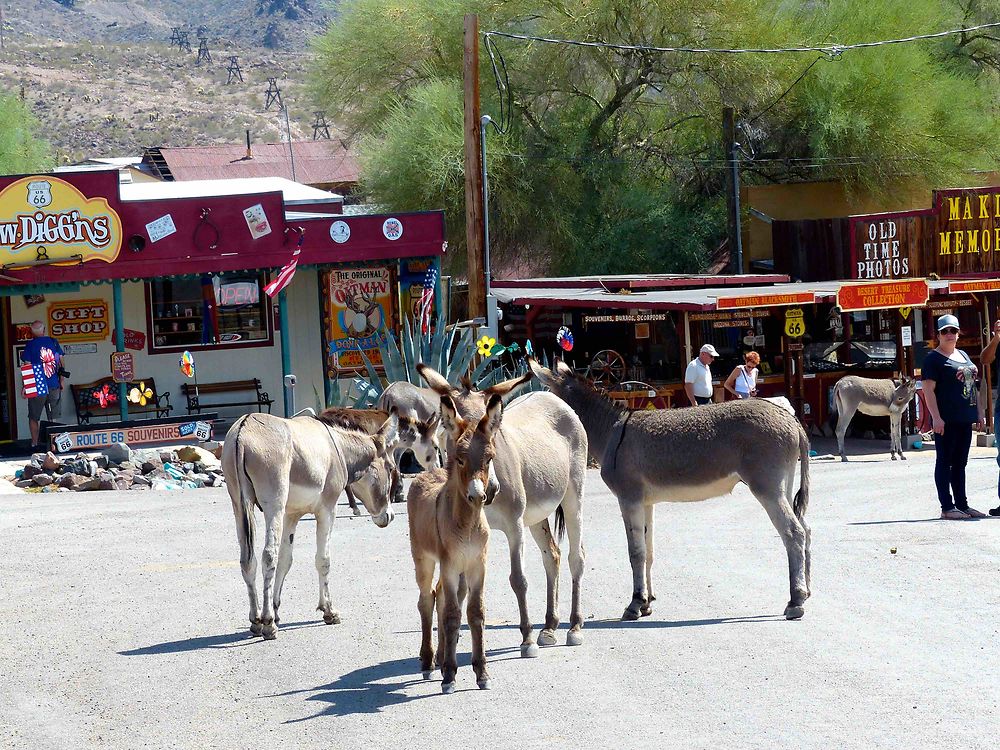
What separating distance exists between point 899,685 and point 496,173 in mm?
29328

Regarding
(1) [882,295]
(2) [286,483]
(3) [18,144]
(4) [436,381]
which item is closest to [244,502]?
(2) [286,483]

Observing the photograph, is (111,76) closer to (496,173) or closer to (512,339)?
(496,173)

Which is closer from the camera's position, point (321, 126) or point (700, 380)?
point (700, 380)

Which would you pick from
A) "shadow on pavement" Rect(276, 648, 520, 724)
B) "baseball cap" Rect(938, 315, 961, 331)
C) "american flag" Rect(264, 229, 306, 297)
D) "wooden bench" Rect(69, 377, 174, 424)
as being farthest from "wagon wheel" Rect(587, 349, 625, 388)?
"shadow on pavement" Rect(276, 648, 520, 724)

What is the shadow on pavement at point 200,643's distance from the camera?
8727mm

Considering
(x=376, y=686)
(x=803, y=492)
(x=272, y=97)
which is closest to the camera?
(x=376, y=686)

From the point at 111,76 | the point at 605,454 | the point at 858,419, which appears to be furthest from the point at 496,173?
the point at 111,76

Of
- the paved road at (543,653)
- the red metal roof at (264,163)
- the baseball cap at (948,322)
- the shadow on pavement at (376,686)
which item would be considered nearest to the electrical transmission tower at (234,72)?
the red metal roof at (264,163)

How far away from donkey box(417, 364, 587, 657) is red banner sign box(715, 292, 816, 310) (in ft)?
40.0

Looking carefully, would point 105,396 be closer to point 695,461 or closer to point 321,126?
point 695,461

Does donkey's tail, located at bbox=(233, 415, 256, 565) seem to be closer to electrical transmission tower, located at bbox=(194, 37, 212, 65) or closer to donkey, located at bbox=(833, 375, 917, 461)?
donkey, located at bbox=(833, 375, 917, 461)

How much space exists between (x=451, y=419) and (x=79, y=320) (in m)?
19.4

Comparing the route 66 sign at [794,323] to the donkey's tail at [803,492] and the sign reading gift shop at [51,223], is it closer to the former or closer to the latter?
the sign reading gift shop at [51,223]

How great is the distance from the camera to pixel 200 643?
8.95 m
